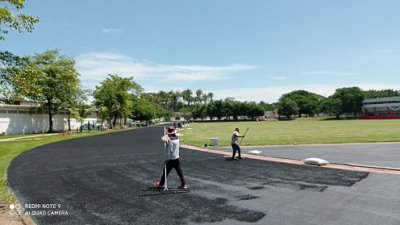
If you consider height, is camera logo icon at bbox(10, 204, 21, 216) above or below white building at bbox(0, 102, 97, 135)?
below

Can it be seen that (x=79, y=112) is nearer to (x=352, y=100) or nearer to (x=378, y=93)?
(x=352, y=100)

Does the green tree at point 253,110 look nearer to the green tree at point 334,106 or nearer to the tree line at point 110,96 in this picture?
the tree line at point 110,96

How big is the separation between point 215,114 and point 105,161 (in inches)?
4054

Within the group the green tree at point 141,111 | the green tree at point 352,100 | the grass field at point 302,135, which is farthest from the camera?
the green tree at point 352,100

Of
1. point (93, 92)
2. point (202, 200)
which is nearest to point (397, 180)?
point (202, 200)

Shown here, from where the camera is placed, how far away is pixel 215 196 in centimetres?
812

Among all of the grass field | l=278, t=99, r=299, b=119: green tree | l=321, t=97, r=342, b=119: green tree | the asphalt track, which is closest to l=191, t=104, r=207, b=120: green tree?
l=278, t=99, r=299, b=119: green tree

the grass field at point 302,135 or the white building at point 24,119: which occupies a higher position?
the white building at point 24,119

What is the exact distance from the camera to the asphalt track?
636 cm

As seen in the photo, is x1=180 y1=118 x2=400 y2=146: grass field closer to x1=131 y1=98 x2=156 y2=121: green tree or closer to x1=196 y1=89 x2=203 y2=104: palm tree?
x1=131 y1=98 x2=156 y2=121: green tree

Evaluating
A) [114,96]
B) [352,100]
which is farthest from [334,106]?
[114,96]

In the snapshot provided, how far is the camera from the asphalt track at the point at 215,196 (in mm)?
6361

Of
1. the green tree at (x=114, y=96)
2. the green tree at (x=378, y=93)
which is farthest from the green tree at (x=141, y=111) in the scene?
the green tree at (x=378, y=93)

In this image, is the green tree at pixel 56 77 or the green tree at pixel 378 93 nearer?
the green tree at pixel 56 77
